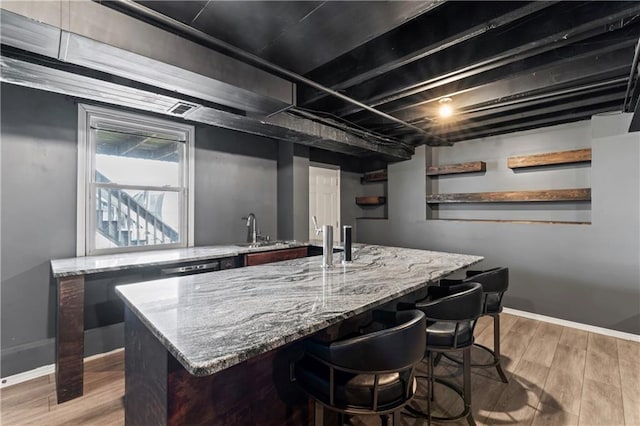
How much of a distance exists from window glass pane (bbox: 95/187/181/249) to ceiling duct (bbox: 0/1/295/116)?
151 centimetres

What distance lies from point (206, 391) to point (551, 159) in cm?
462

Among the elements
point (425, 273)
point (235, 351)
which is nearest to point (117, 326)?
point (235, 351)

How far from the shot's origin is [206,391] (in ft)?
3.76

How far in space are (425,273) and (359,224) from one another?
4102 mm

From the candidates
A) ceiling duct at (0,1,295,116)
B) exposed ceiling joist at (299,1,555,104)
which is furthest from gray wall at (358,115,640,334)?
ceiling duct at (0,1,295,116)

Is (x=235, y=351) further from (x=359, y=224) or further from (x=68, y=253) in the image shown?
(x=359, y=224)

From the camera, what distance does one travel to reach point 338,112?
350 centimetres

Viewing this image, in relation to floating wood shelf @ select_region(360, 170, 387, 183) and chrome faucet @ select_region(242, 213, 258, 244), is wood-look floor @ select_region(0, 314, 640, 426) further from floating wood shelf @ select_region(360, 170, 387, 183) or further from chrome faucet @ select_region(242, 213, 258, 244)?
floating wood shelf @ select_region(360, 170, 387, 183)

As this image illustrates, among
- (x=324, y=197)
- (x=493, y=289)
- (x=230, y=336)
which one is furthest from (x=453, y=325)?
(x=324, y=197)

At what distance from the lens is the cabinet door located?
331cm

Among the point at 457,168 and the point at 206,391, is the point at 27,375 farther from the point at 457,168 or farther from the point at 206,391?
the point at 457,168

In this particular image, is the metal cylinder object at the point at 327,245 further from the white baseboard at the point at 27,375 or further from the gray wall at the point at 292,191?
the white baseboard at the point at 27,375

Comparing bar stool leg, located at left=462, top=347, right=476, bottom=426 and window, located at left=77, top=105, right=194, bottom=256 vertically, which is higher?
window, located at left=77, top=105, right=194, bottom=256

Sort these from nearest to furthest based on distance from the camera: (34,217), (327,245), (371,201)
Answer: (327,245) < (34,217) < (371,201)
